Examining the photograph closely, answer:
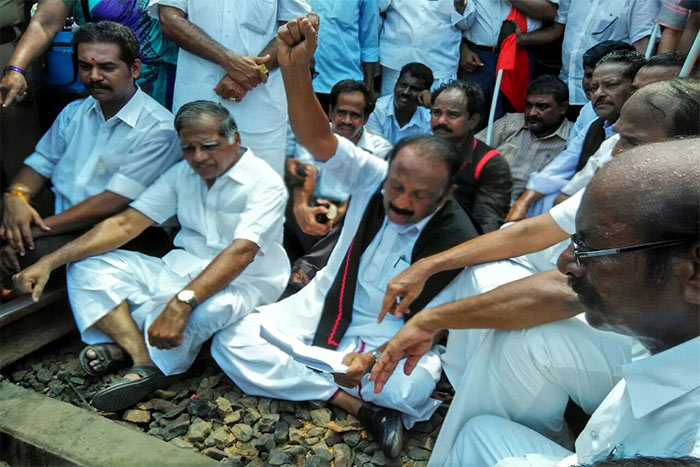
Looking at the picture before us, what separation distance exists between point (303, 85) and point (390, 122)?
2039 mm

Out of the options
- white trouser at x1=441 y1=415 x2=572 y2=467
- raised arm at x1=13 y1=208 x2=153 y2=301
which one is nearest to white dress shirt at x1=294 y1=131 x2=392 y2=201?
raised arm at x1=13 y1=208 x2=153 y2=301

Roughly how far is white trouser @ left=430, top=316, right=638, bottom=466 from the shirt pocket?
6.39ft

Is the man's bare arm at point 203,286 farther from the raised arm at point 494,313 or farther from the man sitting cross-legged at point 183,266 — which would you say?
the raised arm at point 494,313

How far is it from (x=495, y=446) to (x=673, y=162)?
3.26ft

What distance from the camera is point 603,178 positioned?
4.21ft

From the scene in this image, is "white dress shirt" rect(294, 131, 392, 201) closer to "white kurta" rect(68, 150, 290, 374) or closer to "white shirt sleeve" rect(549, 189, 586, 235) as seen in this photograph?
"white kurta" rect(68, 150, 290, 374)

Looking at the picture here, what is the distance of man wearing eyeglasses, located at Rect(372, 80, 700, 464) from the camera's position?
1894mm

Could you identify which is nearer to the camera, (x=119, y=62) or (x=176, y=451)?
(x=176, y=451)

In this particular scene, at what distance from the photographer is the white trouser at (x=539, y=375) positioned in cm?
189

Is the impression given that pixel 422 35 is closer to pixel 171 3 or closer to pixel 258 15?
pixel 258 15

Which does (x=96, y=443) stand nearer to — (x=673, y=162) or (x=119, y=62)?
(x=119, y=62)

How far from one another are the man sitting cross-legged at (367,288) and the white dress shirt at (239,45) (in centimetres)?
79

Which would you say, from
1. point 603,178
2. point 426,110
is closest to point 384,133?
point 426,110

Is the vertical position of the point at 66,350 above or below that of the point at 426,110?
below
